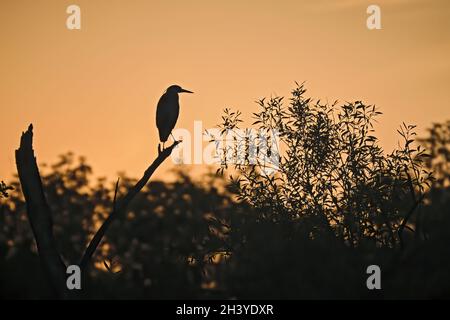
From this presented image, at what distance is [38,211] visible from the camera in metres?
19.2

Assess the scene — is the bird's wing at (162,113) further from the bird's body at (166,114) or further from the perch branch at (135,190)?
the perch branch at (135,190)

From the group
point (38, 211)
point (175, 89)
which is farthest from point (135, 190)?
point (175, 89)

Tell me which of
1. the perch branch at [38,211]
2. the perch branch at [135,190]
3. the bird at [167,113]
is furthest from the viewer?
the bird at [167,113]

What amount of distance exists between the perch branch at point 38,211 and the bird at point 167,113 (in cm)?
671

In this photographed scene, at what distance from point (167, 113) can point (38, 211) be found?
7.10 metres

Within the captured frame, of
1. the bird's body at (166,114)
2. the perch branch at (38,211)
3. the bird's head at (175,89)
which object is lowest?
the perch branch at (38,211)

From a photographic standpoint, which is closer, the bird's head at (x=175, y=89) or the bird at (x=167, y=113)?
the bird at (x=167, y=113)

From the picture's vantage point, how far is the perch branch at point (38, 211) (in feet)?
62.7

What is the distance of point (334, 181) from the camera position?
24484 millimetres

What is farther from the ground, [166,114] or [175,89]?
[175,89]

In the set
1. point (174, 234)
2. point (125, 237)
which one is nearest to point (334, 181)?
point (174, 234)

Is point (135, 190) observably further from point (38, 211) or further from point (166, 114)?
point (166, 114)

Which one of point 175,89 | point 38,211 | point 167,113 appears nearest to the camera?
point 38,211

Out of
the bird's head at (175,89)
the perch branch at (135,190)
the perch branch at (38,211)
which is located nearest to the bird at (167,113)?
the bird's head at (175,89)
